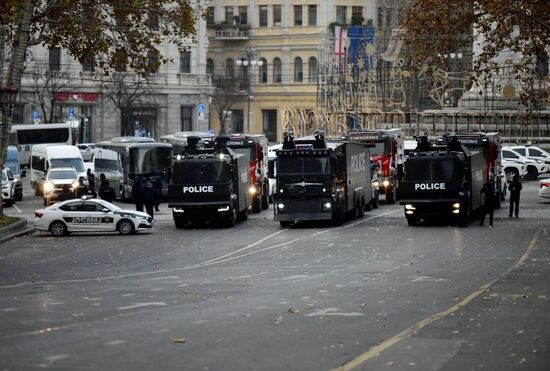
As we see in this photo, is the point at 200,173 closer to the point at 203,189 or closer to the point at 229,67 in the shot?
the point at 203,189

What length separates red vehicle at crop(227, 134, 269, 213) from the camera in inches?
2106

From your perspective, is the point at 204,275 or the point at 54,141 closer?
the point at 204,275

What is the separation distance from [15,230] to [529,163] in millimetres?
35082

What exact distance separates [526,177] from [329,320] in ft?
178

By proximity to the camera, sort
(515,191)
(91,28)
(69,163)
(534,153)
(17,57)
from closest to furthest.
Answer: (91,28) → (17,57) → (515,191) → (69,163) → (534,153)

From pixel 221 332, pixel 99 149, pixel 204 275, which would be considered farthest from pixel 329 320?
pixel 99 149

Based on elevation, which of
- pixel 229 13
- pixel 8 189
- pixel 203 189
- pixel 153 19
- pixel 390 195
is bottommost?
pixel 390 195

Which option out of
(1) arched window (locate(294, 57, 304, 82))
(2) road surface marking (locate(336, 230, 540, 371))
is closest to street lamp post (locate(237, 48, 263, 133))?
(1) arched window (locate(294, 57, 304, 82))

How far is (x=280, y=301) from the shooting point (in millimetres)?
23406

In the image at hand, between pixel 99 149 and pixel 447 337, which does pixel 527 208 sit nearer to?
pixel 99 149

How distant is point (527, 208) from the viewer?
2138 inches

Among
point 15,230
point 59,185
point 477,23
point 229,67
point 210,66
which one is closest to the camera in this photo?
point 15,230

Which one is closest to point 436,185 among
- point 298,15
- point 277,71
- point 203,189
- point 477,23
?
point 477,23

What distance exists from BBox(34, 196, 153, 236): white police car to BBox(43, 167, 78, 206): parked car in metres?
17.2
